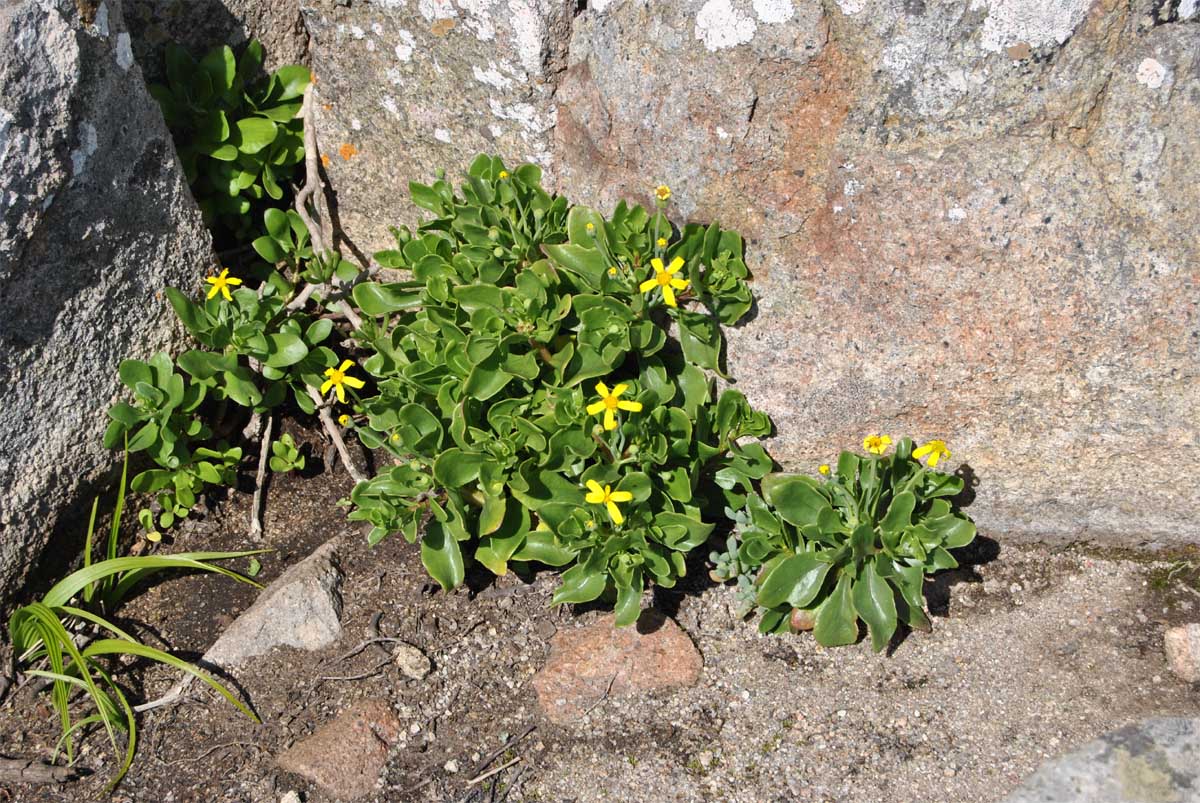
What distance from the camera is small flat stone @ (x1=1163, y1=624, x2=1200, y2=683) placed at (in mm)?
3203

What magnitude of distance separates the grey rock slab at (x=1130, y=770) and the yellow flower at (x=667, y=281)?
1706 mm

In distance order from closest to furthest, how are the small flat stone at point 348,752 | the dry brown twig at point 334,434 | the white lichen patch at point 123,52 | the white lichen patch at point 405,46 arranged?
the small flat stone at point 348,752
the white lichen patch at point 123,52
the white lichen patch at point 405,46
the dry brown twig at point 334,434

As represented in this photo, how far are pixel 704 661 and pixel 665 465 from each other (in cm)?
63

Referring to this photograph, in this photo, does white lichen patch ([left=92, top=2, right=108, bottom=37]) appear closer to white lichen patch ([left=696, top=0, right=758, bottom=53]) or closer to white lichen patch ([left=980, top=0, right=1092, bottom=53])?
white lichen patch ([left=696, top=0, right=758, bottom=53])

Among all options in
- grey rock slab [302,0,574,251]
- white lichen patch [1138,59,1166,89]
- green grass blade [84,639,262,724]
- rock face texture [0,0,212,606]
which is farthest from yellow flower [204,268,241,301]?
white lichen patch [1138,59,1166,89]

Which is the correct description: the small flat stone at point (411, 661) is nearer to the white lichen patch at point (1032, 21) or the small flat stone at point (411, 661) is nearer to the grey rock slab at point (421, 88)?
the grey rock slab at point (421, 88)

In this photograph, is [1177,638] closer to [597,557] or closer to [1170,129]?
[1170,129]

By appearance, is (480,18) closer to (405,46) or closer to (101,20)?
(405,46)

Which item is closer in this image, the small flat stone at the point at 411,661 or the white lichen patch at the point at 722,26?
the white lichen patch at the point at 722,26

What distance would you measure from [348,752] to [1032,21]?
2902mm

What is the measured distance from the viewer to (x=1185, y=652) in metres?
3.22

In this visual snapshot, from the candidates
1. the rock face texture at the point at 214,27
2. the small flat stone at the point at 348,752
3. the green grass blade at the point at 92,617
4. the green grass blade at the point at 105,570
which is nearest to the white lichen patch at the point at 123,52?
the rock face texture at the point at 214,27

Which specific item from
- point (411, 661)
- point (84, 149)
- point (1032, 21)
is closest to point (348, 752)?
point (411, 661)

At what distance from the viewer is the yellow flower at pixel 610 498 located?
3117 millimetres
